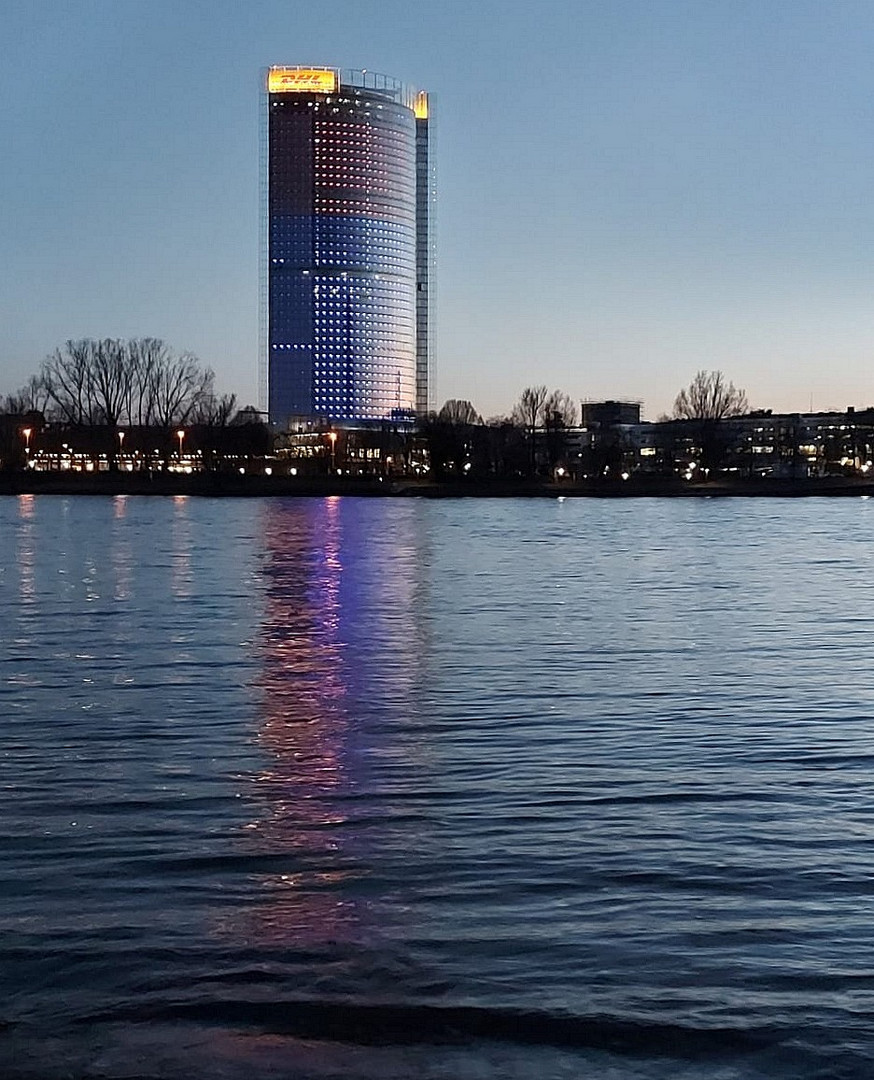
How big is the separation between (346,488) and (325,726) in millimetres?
127102

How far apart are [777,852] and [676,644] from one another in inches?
419

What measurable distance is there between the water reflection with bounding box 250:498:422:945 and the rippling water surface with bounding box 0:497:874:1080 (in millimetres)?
43

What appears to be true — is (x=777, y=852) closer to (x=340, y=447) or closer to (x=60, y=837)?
(x=60, y=837)

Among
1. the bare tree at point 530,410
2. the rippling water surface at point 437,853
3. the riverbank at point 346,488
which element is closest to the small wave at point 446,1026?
the rippling water surface at point 437,853

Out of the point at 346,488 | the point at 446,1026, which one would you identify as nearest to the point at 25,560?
the point at 446,1026

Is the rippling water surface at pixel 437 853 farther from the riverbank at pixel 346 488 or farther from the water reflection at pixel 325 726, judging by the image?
the riverbank at pixel 346 488

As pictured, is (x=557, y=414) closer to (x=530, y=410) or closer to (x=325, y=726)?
(x=530, y=410)

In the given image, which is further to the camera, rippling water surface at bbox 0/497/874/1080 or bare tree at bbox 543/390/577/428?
bare tree at bbox 543/390/577/428

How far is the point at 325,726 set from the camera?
40.8 feet

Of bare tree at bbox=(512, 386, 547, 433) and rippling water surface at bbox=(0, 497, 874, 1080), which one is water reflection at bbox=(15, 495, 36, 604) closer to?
rippling water surface at bbox=(0, 497, 874, 1080)

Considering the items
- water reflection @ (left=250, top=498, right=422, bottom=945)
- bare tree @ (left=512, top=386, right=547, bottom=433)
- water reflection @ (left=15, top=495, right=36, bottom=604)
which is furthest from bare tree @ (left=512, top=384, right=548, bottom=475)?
water reflection @ (left=250, top=498, right=422, bottom=945)

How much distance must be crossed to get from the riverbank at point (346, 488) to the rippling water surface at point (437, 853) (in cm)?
11602

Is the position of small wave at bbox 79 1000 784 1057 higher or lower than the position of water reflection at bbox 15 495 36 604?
higher

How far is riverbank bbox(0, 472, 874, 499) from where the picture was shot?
135 meters
